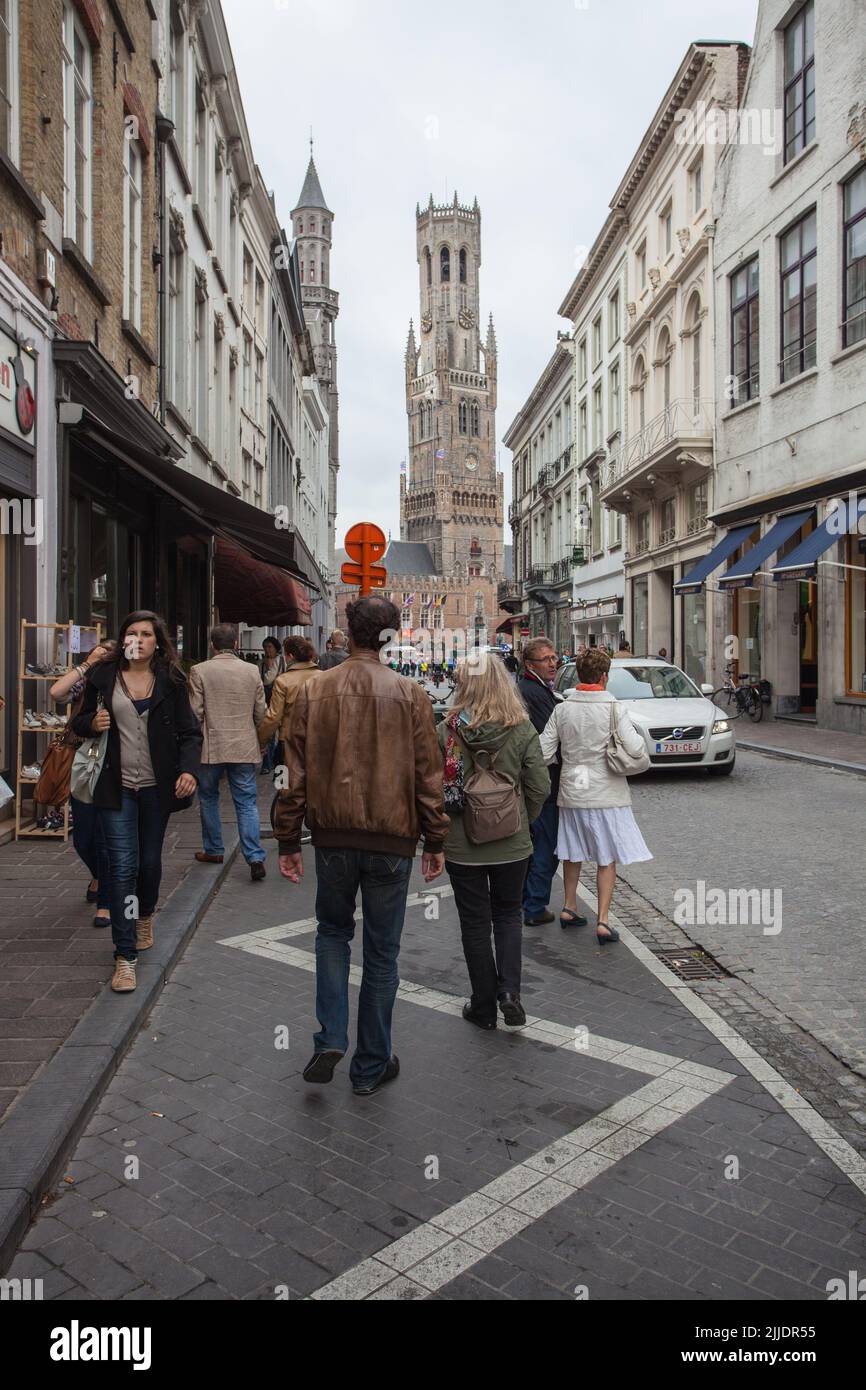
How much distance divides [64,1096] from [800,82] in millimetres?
24088

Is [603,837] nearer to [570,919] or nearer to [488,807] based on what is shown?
[570,919]

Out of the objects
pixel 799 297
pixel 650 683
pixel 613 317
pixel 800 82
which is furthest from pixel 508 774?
pixel 613 317

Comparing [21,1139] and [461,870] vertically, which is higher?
[461,870]

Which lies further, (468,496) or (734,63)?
(468,496)

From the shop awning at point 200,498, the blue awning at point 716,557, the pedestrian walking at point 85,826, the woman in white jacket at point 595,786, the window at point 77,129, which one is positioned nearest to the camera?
the pedestrian walking at point 85,826

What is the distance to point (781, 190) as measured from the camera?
21594mm

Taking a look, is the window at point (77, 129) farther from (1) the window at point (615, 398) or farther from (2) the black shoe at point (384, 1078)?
(1) the window at point (615, 398)

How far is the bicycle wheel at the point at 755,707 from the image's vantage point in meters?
22.3

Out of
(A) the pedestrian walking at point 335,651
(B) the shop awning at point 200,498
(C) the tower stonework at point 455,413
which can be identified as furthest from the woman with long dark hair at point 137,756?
(C) the tower stonework at point 455,413

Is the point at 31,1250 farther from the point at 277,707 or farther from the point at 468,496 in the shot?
the point at 468,496

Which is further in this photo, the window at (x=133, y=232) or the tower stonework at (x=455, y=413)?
Answer: the tower stonework at (x=455, y=413)

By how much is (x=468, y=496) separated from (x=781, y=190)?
11279 cm

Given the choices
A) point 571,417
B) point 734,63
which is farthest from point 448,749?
point 571,417

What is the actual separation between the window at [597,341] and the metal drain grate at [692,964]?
37209 millimetres
